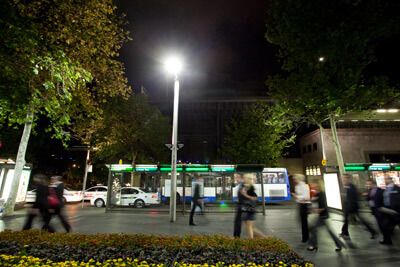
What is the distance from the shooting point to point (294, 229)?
28.9 ft

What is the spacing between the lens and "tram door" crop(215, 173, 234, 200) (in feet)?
56.0

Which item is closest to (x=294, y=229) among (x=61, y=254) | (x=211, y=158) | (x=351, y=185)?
(x=351, y=185)

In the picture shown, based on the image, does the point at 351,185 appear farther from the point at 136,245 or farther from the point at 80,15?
the point at 80,15

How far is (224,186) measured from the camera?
17.2m

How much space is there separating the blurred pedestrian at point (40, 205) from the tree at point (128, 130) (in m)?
16.1

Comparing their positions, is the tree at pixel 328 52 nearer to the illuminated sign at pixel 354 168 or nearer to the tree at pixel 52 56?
the illuminated sign at pixel 354 168

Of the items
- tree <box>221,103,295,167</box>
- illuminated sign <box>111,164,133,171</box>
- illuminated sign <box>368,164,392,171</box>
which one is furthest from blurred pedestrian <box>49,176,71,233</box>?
tree <box>221,103,295,167</box>

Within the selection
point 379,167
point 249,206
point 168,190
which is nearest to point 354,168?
point 379,167

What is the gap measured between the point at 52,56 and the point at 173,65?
528 centimetres

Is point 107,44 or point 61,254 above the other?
point 107,44

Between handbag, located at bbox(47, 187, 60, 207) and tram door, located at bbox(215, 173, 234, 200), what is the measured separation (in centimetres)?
1225

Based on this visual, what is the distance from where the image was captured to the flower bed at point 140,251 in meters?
3.99

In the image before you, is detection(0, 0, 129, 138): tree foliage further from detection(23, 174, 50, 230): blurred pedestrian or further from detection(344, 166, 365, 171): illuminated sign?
detection(344, 166, 365, 171): illuminated sign

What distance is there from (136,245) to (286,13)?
11.5 m
